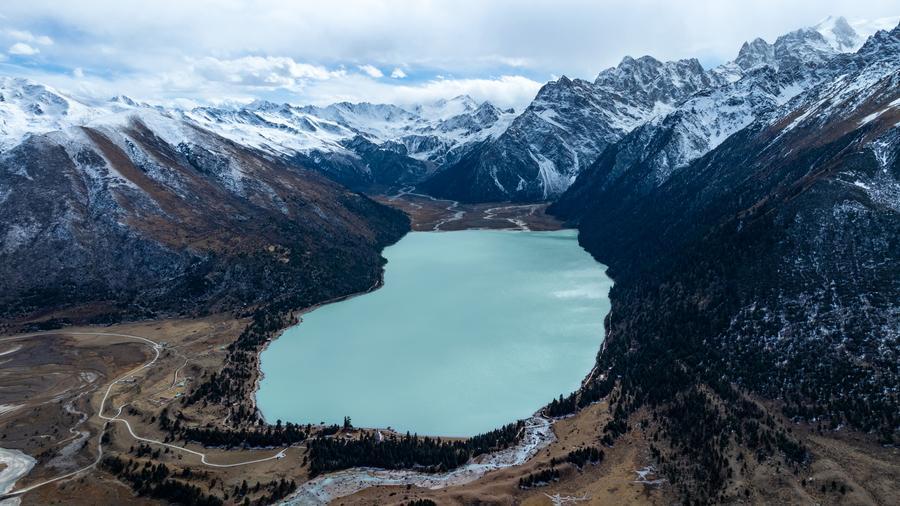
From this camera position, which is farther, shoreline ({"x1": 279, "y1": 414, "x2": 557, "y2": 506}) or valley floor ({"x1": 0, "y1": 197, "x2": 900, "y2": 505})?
shoreline ({"x1": 279, "y1": 414, "x2": 557, "y2": 506})

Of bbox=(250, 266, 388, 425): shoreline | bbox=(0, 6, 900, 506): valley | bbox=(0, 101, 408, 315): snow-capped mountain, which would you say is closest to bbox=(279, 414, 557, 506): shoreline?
bbox=(0, 6, 900, 506): valley

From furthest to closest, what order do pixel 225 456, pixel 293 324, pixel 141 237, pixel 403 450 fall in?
pixel 141 237
pixel 293 324
pixel 225 456
pixel 403 450

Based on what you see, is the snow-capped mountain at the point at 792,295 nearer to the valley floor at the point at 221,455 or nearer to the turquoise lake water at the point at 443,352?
the valley floor at the point at 221,455

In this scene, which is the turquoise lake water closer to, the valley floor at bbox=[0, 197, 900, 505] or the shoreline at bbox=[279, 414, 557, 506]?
the shoreline at bbox=[279, 414, 557, 506]

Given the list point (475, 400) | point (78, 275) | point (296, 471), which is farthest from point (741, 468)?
point (78, 275)

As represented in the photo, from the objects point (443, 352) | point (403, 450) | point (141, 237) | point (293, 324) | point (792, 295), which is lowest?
point (403, 450)

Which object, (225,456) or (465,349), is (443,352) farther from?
(225,456)

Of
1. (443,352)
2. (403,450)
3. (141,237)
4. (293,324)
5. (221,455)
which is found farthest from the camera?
(141,237)

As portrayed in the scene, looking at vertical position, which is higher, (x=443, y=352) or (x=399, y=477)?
(x=443, y=352)

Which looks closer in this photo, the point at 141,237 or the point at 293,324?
the point at 293,324

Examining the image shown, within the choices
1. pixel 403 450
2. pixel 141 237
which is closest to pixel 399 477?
pixel 403 450

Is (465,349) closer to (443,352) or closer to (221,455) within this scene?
(443,352)
